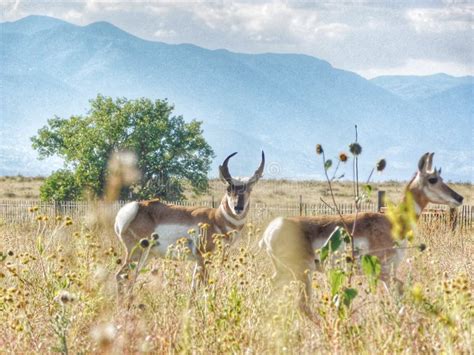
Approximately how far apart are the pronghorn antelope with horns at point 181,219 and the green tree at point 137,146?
2302 cm

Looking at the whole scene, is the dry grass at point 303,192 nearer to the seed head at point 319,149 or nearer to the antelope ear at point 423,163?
the antelope ear at point 423,163

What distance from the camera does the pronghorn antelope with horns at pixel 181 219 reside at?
31.0 feet

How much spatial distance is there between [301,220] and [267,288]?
5.53 ft

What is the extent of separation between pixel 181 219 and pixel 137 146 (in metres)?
26.0

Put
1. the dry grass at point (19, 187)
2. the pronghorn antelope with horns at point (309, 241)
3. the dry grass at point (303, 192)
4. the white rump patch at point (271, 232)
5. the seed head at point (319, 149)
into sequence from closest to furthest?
1. the seed head at point (319, 149)
2. the pronghorn antelope with horns at point (309, 241)
3. the white rump patch at point (271, 232)
4. the dry grass at point (19, 187)
5. the dry grass at point (303, 192)

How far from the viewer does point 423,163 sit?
8.50m

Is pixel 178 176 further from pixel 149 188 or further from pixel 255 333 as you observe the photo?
pixel 255 333

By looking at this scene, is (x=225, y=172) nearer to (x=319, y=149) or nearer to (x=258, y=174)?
(x=258, y=174)

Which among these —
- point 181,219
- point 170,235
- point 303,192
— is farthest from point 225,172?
point 303,192

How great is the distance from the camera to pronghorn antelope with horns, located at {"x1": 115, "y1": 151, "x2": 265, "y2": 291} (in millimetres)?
9445

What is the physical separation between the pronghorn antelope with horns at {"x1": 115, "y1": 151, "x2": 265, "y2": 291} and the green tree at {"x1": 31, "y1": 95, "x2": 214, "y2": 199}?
23.0 m

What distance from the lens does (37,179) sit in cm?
6956

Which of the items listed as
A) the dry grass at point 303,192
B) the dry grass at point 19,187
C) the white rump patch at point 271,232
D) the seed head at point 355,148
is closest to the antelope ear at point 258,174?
the white rump patch at point 271,232

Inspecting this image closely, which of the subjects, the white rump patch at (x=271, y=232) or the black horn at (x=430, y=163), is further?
the black horn at (x=430, y=163)
